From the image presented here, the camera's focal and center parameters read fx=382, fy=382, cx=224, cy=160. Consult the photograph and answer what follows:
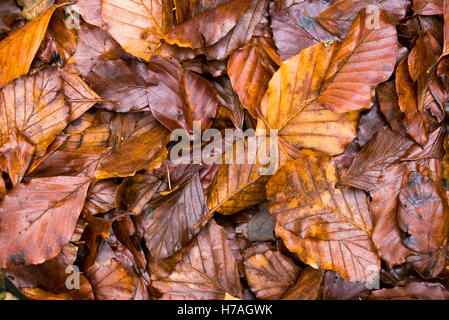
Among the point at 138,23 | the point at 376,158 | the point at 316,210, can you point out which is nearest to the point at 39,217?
the point at 138,23

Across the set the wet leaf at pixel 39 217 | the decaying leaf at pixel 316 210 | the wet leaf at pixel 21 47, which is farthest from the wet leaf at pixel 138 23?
the decaying leaf at pixel 316 210

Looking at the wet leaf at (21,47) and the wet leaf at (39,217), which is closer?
the wet leaf at (39,217)

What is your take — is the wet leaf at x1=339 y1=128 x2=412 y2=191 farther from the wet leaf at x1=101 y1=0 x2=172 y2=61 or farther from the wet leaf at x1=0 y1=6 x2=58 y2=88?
the wet leaf at x1=0 y1=6 x2=58 y2=88

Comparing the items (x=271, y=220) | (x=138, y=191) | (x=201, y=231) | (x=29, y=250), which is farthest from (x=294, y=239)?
(x=29, y=250)

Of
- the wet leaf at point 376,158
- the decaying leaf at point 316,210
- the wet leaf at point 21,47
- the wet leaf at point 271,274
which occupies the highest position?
the wet leaf at point 21,47

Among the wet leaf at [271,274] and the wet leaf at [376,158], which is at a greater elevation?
the wet leaf at [376,158]

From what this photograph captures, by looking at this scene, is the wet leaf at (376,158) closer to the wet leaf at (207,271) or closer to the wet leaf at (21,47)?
the wet leaf at (207,271)

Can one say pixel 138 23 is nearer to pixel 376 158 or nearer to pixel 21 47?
pixel 21 47

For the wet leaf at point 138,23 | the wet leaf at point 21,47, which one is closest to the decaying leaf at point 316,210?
the wet leaf at point 138,23

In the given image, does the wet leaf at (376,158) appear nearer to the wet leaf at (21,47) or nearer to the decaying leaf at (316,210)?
the decaying leaf at (316,210)

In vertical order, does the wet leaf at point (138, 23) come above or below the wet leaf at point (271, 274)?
above

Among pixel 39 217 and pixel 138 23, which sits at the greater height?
pixel 138 23

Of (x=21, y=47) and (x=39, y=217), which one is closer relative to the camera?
(x=39, y=217)
